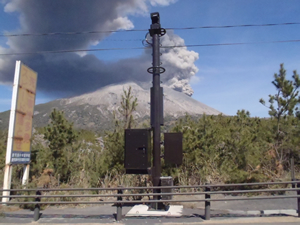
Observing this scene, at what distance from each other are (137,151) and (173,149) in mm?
1338

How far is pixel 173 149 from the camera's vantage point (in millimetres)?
8703

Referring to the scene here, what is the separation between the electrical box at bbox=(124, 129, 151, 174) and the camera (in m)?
7.99

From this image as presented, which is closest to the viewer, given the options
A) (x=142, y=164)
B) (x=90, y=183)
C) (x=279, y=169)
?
(x=142, y=164)

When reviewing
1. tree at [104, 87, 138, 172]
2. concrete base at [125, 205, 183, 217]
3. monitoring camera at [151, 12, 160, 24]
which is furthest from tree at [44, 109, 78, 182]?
monitoring camera at [151, 12, 160, 24]

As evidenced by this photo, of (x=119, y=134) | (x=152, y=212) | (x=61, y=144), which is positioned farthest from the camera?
(x=61, y=144)

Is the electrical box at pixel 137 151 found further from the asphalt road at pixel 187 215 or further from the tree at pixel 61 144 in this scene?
the tree at pixel 61 144

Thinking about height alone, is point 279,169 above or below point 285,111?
below

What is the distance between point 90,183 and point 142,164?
204 inches

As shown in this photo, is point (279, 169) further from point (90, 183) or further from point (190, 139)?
point (90, 183)

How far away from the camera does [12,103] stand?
36.2 feet

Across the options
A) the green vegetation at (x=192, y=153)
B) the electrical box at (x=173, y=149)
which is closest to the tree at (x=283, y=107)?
the green vegetation at (x=192, y=153)

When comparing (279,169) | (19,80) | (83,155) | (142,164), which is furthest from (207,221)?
(19,80)

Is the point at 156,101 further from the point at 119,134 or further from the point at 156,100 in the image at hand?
the point at 119,134

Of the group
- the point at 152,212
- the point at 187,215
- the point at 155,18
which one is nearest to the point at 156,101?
the point at 155,18
